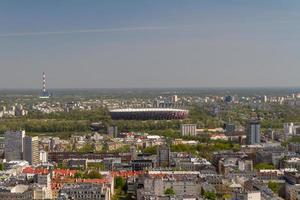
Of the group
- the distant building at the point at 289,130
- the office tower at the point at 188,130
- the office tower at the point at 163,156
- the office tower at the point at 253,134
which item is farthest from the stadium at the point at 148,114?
the office tower at the point at 163,156

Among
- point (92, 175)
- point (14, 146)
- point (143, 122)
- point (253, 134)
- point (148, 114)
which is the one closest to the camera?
point (92, 175)

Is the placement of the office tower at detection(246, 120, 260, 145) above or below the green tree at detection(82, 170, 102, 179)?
above

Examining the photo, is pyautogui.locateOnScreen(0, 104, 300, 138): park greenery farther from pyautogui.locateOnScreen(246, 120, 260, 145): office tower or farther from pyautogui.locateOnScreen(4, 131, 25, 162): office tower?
pyautogui.locateOnScreen(4, 131, 25, 162): office tower

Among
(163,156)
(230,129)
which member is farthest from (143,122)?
(163,156)

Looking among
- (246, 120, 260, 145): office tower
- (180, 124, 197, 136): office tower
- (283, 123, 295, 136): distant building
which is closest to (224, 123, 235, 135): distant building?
(180, 124, 197, 136): office tower

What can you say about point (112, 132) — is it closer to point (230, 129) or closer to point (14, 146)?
point (230, 129)

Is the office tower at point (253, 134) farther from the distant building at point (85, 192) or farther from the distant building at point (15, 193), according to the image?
the distant building at point (15, 193)

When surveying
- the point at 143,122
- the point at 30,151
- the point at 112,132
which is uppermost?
the point at 30,151

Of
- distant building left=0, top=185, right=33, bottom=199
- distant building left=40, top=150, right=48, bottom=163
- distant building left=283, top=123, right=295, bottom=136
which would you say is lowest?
distant building left=40, top=150, right=48, bottom=163
